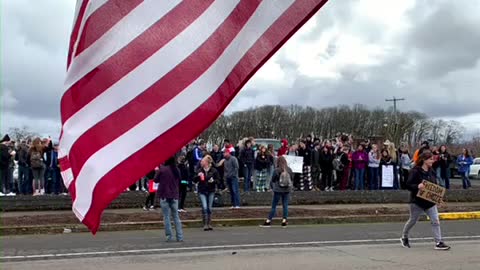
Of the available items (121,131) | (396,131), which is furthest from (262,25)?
(396,131)

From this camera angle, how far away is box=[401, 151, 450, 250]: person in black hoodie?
11492 mm

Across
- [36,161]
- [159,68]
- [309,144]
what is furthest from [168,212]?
[159,68]

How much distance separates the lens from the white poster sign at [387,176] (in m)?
22.3

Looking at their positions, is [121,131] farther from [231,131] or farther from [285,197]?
[231,131]

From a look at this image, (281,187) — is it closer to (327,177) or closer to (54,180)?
(327,177)

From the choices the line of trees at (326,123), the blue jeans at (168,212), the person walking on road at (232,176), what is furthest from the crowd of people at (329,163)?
the line of trees at (326,123)

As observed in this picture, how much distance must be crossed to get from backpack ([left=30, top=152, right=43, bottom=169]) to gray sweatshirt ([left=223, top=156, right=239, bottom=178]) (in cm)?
511

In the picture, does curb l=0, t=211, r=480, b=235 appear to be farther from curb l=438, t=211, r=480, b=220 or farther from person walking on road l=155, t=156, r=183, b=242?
person walking on road l=155, t=156, r=183, b=242

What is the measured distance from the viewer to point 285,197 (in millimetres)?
15633

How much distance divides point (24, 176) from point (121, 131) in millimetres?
16277

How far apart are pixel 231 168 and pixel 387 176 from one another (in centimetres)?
696

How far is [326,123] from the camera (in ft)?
320

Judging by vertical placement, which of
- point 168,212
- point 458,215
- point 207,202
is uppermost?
point 207,202

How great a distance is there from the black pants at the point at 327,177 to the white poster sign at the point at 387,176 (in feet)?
6.25
